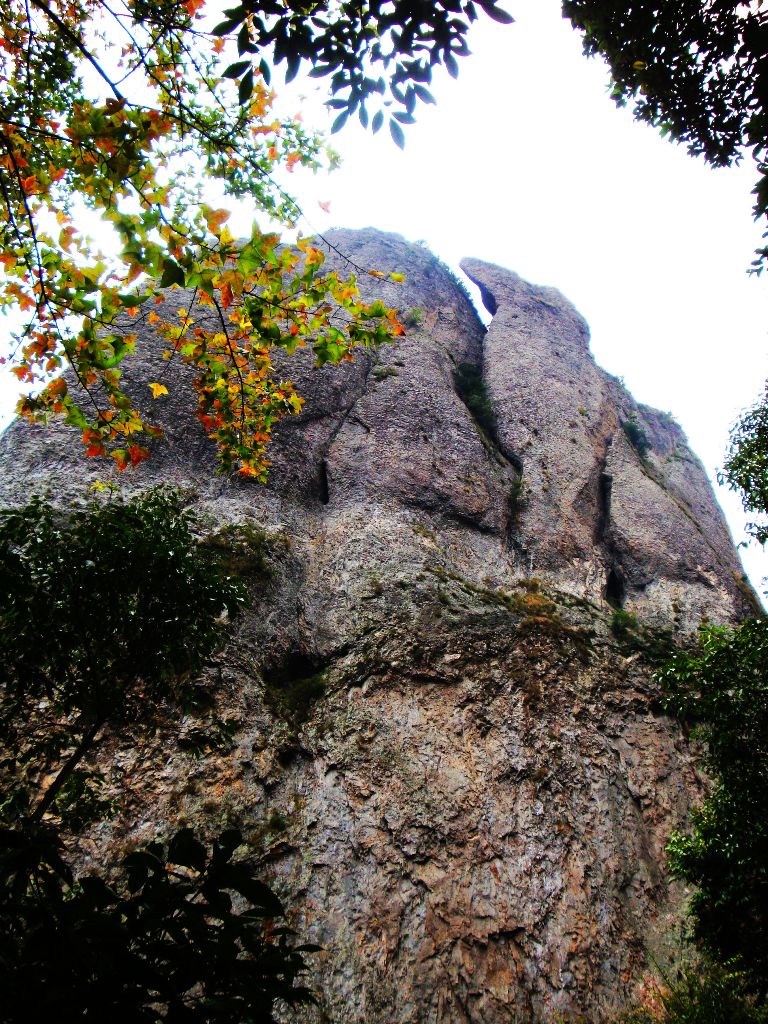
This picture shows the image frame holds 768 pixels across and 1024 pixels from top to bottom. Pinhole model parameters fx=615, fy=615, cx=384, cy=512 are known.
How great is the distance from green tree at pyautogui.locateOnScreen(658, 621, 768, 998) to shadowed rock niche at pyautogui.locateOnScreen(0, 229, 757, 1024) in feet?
2.74

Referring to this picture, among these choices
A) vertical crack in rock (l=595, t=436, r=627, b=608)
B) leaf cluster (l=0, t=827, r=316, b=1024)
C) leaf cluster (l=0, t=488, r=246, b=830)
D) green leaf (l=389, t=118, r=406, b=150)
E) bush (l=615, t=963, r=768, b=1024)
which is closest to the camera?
leaf cluster (l=0, t=827, r=316, b=1024)

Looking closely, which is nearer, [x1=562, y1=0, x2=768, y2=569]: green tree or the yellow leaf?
the yellow leaf

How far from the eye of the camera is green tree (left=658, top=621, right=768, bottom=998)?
8672 mm

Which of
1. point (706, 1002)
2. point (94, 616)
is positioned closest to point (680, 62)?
point (94, 616)

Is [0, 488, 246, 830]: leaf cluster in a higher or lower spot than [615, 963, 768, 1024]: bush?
higher

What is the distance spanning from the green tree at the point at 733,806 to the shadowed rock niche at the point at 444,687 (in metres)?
0.84

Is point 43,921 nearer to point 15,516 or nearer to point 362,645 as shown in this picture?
point 15,516

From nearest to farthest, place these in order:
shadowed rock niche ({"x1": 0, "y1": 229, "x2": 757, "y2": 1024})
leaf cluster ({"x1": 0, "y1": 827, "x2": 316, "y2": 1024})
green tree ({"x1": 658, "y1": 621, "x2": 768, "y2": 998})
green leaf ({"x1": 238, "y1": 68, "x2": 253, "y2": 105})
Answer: leaf cluster ({"x1": 0, "y1": 827, "x2": 316, "y2": 1024}), green leaf ({"x1": 238, "y1": 68, "x2": 253, "y2": 105}), green tree ({"x1": 658, "y1": 621, "x2": 768, "y2": 998}), shadowed rock niche ({"x1": 0, "y1": 229, "x2": 757, "y2": 1024})

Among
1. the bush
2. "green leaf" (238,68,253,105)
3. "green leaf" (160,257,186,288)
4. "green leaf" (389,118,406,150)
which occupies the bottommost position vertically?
the bush

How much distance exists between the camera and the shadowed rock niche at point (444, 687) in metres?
8.96

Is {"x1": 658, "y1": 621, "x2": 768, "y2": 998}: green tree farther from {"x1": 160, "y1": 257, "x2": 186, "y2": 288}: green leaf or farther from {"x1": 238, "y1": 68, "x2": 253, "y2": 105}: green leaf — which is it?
{"x1": 238, "y1": 68, "x2": 253, "y2": 105}: green leaf

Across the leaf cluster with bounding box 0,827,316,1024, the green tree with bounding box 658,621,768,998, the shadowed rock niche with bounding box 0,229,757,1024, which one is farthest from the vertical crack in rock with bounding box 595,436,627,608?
the leaf cluster with bounding box 0,827,316,1024

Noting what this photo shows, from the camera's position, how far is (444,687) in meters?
11.8

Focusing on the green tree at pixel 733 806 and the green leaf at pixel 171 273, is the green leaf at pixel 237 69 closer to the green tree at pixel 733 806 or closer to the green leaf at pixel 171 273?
the green leaf at pixel 171 273
